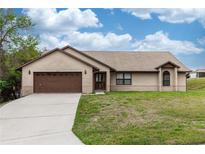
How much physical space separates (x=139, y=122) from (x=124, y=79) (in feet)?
56.1

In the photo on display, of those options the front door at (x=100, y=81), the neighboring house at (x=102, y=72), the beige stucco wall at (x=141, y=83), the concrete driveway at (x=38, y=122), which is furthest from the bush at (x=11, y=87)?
the concrete driveway at (x=38, y=122)

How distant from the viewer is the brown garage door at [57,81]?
26812mm

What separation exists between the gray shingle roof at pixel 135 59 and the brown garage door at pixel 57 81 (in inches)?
192

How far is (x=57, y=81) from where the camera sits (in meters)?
26.9

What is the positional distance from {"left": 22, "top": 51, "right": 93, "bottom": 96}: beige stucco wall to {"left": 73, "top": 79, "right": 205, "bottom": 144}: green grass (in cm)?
618

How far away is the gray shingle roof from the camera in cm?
3102

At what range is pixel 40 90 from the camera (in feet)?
88.1

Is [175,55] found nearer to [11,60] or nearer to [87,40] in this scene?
[87,40]

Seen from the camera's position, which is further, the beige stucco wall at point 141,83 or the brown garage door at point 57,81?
the beige stucco wall at point 141,83

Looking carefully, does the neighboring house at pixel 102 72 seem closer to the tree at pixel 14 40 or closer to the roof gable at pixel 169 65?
the roof gable at pixel 169 65

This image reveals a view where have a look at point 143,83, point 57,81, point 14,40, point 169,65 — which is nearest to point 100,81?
point 143,83

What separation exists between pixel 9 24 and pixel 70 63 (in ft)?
42.8

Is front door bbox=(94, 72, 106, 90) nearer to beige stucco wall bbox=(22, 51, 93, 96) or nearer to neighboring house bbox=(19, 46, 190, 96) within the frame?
neighboring house bbox=(19, 46, 190, 96)

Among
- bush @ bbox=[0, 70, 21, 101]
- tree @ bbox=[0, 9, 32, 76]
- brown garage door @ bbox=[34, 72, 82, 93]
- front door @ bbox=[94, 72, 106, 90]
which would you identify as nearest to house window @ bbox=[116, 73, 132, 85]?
front door @ bbox=[94, 72, 106, 90]
